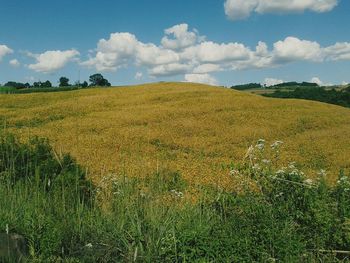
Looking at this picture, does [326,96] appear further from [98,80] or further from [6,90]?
[6,90]

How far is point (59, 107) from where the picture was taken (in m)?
44.4

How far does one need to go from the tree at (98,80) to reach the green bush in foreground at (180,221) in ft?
298

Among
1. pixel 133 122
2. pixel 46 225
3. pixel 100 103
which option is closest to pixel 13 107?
pixel 100 103

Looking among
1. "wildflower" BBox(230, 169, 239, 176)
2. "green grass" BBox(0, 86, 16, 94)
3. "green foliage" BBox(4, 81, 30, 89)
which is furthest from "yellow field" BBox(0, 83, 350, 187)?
"green foliage" BBox(4, 81, 30, 89)

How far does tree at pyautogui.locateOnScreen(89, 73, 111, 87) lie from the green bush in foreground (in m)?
90.9

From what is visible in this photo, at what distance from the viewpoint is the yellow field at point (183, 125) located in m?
27.0

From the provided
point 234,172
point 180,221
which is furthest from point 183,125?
point 180,221

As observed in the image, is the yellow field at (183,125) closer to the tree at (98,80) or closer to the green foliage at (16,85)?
the green foliage at (16,85)

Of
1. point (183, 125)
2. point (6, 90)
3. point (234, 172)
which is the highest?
point (234, 172)

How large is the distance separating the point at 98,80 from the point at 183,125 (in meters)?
63.6

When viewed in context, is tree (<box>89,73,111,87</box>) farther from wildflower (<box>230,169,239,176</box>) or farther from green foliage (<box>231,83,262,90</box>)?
wildflower (<box>230,169,239,176</box>)

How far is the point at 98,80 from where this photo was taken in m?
99.1

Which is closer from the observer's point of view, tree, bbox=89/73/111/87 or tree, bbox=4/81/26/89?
tree, bbox=4/81/26/89

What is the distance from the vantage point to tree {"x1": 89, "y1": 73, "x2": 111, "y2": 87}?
98225 mm
